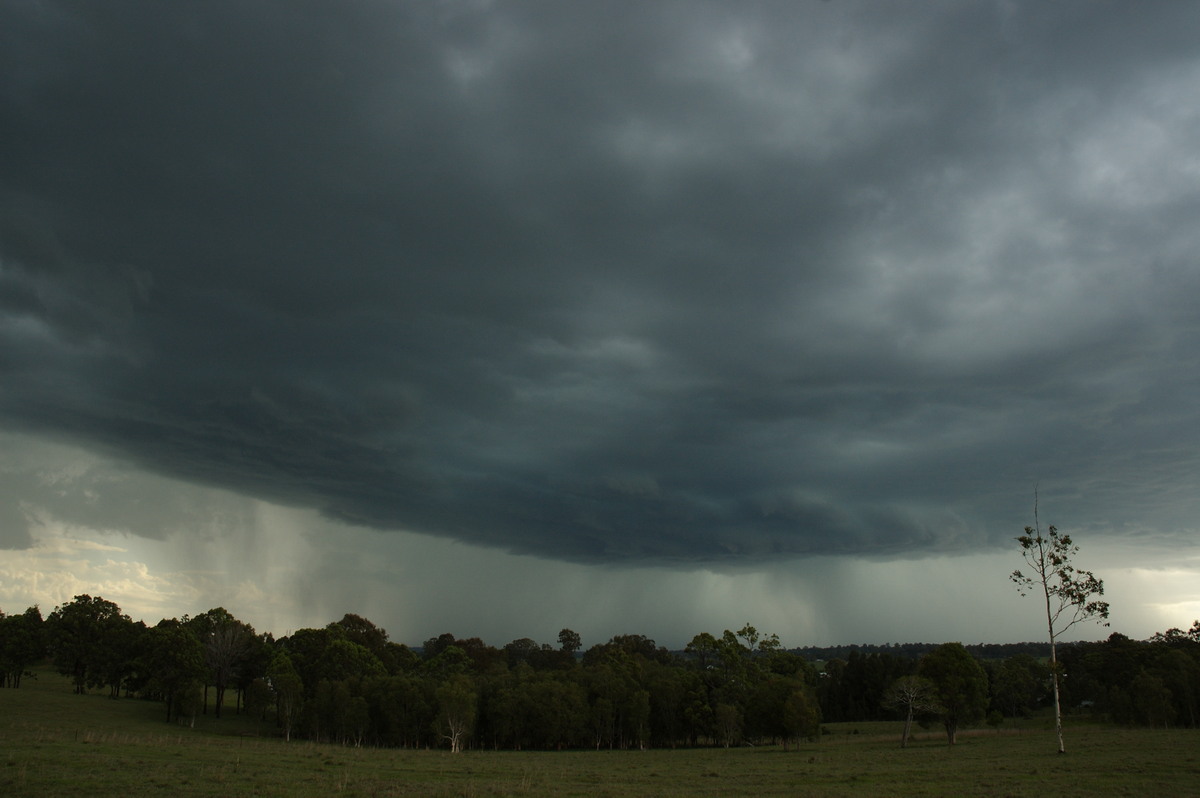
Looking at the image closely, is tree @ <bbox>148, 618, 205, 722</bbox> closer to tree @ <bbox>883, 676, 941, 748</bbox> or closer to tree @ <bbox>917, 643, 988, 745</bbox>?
tree @ <bbox>883, 676, 941, 748</bbox>

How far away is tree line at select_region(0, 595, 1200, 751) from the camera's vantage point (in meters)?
84.4

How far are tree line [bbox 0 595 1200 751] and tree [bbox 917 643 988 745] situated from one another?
17cm

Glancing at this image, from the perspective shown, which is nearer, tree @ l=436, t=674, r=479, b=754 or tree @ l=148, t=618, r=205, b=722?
tree @ l=436, t=674, r=479, b=754

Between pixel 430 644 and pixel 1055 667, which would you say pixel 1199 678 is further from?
pixel 430 644

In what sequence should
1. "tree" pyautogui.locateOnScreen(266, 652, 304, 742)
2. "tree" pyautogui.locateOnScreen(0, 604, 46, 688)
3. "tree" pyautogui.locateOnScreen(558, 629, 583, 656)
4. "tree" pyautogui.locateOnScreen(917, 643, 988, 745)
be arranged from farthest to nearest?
"tree" pyautogui.locateOnScreen(558, 629, 583, 656), "tree" pyautogui.locateOnScreen(0, 604, 46, 688), "tree" pyautogui.locateOnScreen(266, 652, 304, 742), "tree" pyautogui.locateOnScreen(917, 643, 988, 745)

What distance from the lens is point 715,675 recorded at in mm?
107562

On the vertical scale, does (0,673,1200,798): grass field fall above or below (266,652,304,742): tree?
above

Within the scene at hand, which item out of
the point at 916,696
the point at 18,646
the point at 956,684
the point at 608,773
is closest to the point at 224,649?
the point at 18,646

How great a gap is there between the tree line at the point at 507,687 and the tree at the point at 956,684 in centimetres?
17

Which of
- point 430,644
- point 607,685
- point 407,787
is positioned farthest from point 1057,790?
point 430,644

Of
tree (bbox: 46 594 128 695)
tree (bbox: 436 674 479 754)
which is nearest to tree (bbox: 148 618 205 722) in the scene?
tree (bbox: 46 594 128 695)

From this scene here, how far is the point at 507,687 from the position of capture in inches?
3964

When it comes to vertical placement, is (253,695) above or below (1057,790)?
below

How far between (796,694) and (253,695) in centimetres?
7388
